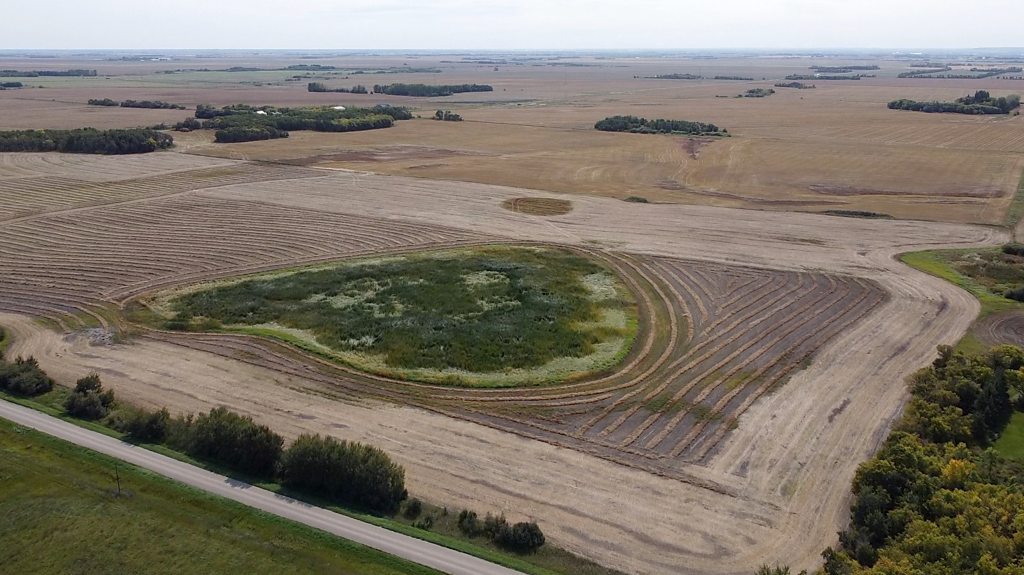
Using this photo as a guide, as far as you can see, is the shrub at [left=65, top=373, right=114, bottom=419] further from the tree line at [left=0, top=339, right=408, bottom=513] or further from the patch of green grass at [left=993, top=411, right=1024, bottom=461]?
the patch of green grass at [left=993, top=411, right=1024, bottom=461]

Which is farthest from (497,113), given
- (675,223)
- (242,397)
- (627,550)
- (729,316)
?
(627,550)

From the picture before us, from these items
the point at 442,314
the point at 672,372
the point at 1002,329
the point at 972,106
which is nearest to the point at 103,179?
the point at 442,314

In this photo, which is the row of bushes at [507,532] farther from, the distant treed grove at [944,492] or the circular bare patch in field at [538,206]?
the circular bare patch in field at [538,206]

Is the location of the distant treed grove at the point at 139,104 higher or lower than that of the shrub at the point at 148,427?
higher

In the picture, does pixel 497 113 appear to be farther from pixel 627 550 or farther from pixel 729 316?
pixel 627 550

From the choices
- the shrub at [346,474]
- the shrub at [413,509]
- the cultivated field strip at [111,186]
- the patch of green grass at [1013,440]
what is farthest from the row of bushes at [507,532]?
the cultivated field strip at [111,186]

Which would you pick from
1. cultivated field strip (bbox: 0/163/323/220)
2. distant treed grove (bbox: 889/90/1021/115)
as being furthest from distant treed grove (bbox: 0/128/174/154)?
distant treed grove (bbox: 889/90/1021/115)

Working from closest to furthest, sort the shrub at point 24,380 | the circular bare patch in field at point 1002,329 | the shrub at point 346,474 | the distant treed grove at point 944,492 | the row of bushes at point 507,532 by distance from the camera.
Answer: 1. the distant treed grove at point 944,492
2. the row of bushes at point 507,532
3. the shrub at point 346,474
4. the shrub at point 24,380
5. the circular bare patch in field at point 1002,329
